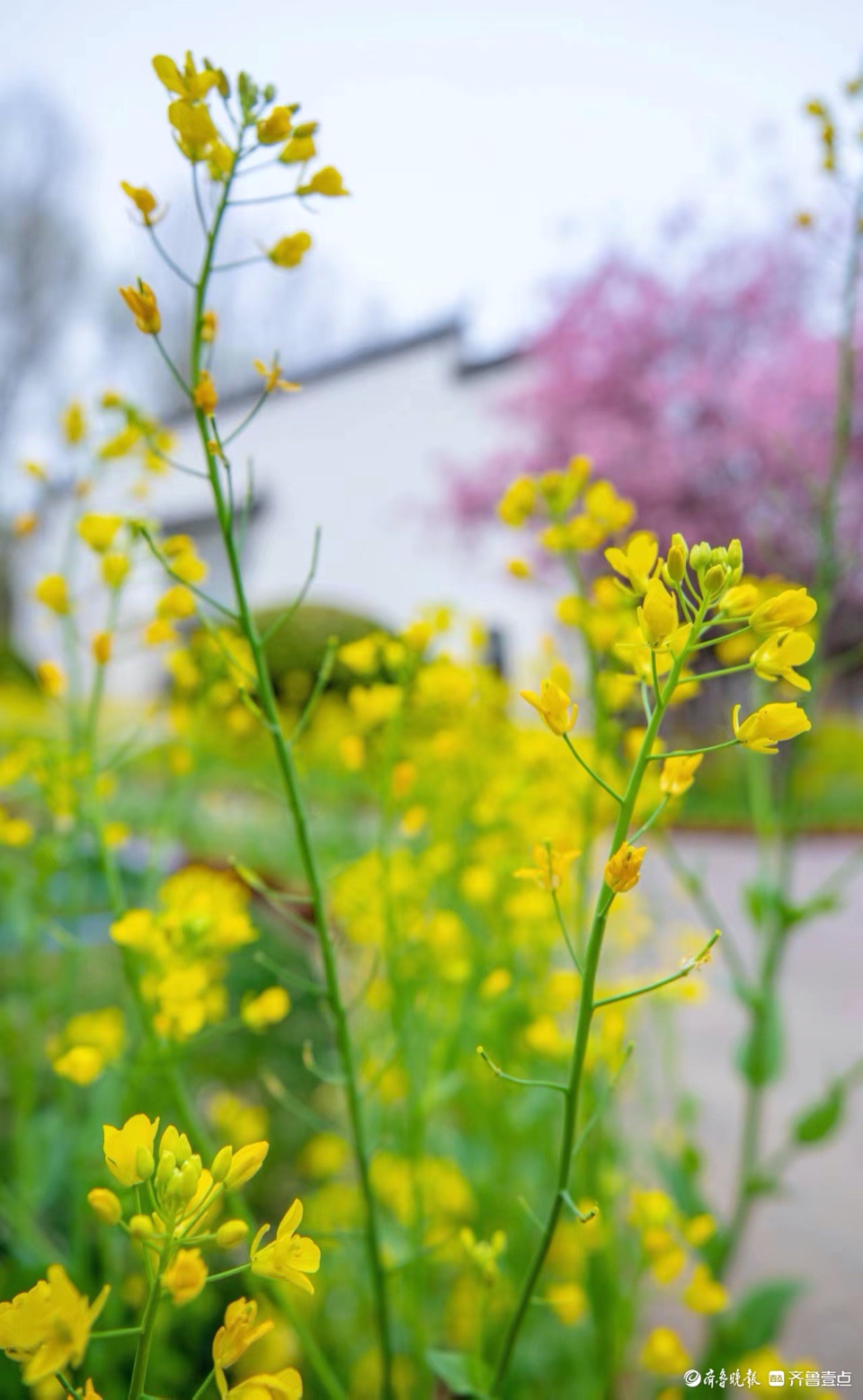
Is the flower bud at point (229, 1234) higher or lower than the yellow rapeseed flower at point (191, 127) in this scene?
lower

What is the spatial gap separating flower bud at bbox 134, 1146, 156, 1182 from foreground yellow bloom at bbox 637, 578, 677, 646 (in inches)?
6.7

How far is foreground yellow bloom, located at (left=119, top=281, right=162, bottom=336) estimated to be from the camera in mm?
312

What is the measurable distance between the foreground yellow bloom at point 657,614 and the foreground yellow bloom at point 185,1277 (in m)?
0.17

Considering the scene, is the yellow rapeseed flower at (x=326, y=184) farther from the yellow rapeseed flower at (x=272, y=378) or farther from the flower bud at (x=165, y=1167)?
the flower bud at (x=165, y=1167)

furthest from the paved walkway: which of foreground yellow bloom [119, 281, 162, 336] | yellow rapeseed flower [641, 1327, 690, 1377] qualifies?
foreground yellow bloom [119, 281, 162, 336]

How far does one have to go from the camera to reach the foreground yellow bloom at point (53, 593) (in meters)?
0.49

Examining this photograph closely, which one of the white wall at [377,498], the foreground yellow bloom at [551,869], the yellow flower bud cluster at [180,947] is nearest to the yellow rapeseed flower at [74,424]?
the yellow flower bud cluster at [180,947]

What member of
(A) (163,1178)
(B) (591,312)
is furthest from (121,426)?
(B) (591,312)

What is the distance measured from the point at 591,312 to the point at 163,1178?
207 inches

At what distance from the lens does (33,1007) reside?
2.25 ft

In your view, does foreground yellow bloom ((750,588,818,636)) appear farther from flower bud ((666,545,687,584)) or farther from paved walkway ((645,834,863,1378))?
paved walkway ((645,834,863,1378))

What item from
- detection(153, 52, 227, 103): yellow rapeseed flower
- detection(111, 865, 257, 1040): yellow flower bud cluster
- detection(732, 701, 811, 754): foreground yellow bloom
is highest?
detection(153, 52, 227, 103): yellow rapeseed flower

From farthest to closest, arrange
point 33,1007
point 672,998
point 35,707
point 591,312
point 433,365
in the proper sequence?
1. point 433,365
2. point 591,312
3. point 35,707
4. point 672,998
5. point 33,1007

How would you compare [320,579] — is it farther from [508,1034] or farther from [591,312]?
[508,1034]
